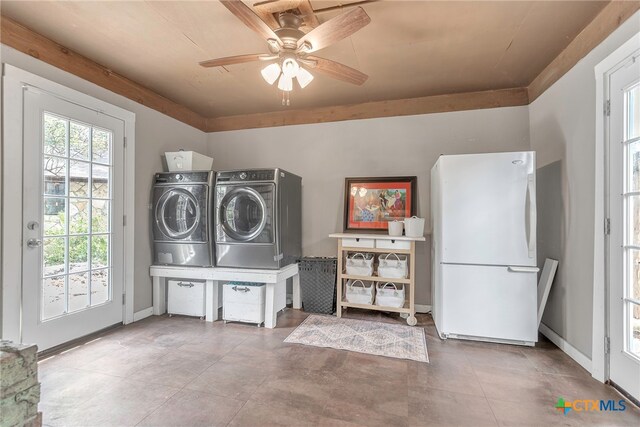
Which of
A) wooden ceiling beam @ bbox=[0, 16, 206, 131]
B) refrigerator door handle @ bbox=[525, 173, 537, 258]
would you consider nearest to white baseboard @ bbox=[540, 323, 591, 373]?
refrigerator door handle @ bbox=[525, 173, 537, 258]

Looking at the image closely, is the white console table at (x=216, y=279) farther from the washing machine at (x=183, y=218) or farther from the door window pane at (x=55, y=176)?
the door window pane at (x=55, y=176)

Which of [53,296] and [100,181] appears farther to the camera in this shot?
[100,181]

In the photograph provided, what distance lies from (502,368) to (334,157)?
2.75 m

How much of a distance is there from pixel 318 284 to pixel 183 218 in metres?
1.74

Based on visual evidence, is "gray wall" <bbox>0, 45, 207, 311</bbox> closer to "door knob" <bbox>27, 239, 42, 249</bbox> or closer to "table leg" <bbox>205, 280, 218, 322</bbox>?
"table leg" <bbox>205, 280, 218, 322</bbox>

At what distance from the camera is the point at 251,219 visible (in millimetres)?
3068

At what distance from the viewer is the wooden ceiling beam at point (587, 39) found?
179 centimetres

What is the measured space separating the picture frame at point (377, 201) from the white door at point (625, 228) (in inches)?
69.8

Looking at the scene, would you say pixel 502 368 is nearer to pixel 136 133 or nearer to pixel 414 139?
pixel 414 139

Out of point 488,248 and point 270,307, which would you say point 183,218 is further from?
point 488,248

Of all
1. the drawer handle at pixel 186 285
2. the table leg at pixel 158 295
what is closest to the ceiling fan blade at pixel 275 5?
the drawer handle at pixel 186 285

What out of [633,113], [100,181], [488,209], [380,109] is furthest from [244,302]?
[633,113]

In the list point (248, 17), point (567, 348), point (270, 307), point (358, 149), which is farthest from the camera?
point (358, 149)

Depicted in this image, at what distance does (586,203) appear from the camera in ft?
6.89
